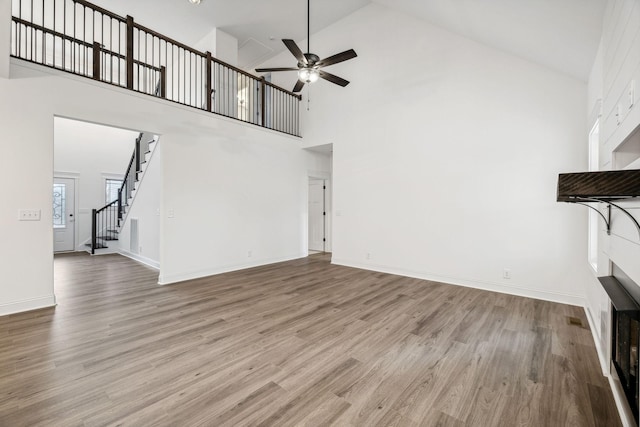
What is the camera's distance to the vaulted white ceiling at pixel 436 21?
253 cm

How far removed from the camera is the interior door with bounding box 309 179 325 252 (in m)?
7.76

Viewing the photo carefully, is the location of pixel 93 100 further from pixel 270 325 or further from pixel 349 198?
pixel 349 198

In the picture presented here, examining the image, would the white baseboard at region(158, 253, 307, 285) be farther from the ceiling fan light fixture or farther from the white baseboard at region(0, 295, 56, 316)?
the ceiling fan light fixture

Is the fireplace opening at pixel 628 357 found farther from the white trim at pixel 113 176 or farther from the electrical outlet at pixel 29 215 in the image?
the white trim at pixel 113 176

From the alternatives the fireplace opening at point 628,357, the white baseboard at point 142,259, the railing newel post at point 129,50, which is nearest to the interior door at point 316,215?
the white baseboard at point 142,259

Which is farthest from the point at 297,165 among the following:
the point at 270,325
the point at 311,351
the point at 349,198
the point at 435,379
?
the point at 435,379

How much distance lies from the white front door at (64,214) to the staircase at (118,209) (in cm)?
50

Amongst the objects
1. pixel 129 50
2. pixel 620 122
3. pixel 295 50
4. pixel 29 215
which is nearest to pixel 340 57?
pixel 295 50

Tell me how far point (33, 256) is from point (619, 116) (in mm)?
5675

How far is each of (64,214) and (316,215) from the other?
7083 mm

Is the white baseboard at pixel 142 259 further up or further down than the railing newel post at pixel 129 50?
further down

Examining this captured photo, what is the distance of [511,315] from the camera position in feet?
10.7

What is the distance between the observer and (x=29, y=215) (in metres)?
3.28

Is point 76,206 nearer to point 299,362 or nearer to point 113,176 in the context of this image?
point 113,176
